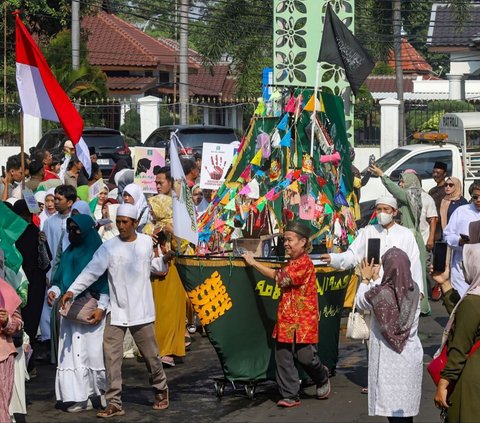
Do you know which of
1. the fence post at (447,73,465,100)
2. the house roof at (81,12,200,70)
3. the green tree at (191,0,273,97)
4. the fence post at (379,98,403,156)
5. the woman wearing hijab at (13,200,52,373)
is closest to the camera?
the woman wearing hijab at (13,200,52,373)

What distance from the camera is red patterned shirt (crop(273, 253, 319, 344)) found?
349 inches

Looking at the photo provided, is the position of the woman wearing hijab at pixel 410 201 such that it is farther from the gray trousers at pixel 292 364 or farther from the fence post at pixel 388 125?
the fence post at pixel 388 125

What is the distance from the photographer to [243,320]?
937 centimetres

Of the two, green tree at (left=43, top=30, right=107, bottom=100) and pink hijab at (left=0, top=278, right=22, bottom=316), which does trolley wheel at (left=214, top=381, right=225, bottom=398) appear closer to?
pink hijab at (left=0, top=278, right=22, bottom=316)

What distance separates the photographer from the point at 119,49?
47.2 m

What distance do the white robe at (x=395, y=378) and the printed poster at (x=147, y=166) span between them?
606 centimetres

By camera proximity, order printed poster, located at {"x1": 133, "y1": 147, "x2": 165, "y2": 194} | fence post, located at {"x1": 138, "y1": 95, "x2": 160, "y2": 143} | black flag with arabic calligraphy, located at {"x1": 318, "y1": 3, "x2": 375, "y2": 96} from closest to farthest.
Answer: black flag with arabic calligraphy, located at {"x1": 318, "y1": 3, "x2": 375, "y2": 96}
printed poster, located at {"x1": 133, "y1": 147, "x2": 165, "y2": 194}
fence post, located at {"x1": 138, "y1": 95, "x2": 160, "y2": 143}

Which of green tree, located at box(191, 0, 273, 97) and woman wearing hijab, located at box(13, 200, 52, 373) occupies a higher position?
green tree, located at box(191, 0, 273, 97)

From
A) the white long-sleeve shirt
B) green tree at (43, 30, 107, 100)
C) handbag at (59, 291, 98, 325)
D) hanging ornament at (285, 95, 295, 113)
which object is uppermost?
green tree at (43, 30, 107, 100)

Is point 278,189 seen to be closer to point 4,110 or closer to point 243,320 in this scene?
point 243,320

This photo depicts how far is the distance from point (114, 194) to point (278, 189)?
3.63 metres

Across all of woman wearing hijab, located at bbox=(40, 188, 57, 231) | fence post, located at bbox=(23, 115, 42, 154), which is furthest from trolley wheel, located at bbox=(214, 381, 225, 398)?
fence post, located at bbox=(23, 115, 42, 154)

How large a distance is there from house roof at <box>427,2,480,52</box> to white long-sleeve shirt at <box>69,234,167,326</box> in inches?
1607

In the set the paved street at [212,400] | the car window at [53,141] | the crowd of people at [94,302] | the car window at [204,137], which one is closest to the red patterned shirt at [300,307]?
the paved street at [212,400]
